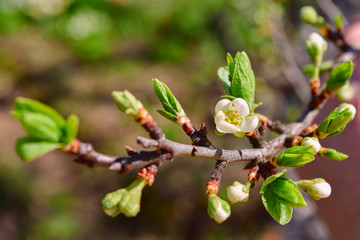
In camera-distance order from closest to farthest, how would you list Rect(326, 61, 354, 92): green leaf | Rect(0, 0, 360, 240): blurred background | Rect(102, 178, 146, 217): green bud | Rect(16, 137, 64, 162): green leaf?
Rect(16, 137, 64, 162): green leaf
Rect(102, 178, 146, 217): green bud
Rect(326, 61, 354, 92): green leaf
Rect(0, 0, 360, 240): blurred background

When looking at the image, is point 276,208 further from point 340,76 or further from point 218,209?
point 340,76

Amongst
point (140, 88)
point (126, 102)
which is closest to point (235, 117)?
point (126, 102)

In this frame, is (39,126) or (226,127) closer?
(39,126)

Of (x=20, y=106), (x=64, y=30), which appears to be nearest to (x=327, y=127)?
(x=20, y=106)

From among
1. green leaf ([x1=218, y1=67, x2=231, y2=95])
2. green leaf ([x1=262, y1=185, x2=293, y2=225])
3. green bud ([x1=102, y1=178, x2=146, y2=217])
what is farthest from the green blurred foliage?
green bud ([x1=102, y1=178, x2=146, y2=217])

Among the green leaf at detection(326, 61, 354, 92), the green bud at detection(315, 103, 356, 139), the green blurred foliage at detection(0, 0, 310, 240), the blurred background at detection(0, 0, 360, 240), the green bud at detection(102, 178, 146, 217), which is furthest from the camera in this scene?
the green blurred foliage at detection(0, 0, 310, 240)

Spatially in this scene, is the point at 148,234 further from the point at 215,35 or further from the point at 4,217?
the point at 215,35

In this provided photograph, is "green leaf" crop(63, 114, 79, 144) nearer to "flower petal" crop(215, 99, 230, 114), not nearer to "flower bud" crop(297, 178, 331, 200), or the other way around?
"flower petal" crop(215, 99, 230, 114)
